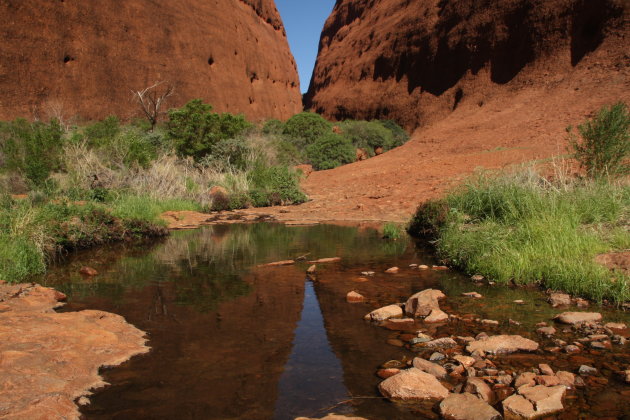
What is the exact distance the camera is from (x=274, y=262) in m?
7.71

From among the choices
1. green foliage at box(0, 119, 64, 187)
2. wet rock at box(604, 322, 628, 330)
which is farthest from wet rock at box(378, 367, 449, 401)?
green foliage at box(0, 119, 64, 187)

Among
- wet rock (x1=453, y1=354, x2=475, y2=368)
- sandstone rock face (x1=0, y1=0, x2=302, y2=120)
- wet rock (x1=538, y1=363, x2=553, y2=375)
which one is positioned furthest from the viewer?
sandstone rock face (x1=0, y1=0, x2=302, y2=120)

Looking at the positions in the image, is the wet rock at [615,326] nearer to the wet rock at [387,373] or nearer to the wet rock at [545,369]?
the wet rock at [545,369]

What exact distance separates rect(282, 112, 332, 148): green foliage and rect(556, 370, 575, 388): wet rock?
26550 millimetres

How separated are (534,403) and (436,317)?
1732mm

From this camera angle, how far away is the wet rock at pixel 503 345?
3.89 metres

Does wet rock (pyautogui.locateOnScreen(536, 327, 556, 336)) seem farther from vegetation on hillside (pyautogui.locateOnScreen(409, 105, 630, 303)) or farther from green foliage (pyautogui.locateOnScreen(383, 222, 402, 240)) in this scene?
green foliage (pyautogui.locateOnScreen(383, 222, 402, 240))

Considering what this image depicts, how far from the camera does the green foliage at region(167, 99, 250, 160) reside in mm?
17828

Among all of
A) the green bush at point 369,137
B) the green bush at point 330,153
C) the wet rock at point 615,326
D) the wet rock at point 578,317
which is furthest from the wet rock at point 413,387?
the green bush at point 369,137

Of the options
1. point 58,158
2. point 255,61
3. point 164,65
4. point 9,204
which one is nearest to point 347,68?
point 255,61

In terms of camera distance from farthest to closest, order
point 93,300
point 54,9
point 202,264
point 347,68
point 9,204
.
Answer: point 347,68
point 54,9
point 9,204
point 202,264
point 93,300

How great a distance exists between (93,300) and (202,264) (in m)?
2.19

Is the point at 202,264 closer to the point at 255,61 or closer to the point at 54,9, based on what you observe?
the point at 54,9

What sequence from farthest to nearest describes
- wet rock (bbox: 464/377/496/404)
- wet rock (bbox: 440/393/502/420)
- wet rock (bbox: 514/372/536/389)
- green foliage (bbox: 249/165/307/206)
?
1. green foliage (bbox: 249/165/307/206)
2. wet rock (bbox: 514/372/536/389)
3. wet rock (bbox: 464/377/496/404)
4. wet rock (bbox: 440/393/502/420)
